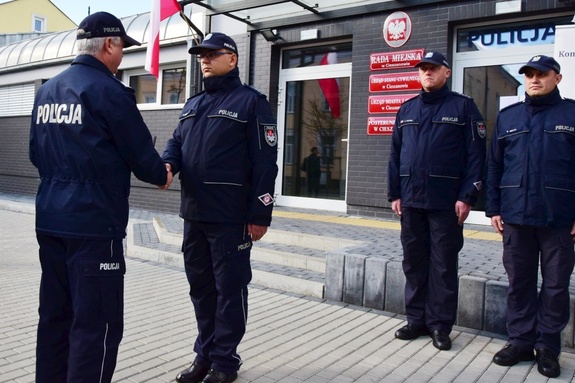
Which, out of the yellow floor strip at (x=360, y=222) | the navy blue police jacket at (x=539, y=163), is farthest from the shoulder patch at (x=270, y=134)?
the yellow floor strip at (x=360, y=222)

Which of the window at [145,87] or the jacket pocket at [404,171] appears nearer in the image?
the jacket pocket at [404,171]

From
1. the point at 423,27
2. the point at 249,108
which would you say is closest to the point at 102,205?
the point at 249,108

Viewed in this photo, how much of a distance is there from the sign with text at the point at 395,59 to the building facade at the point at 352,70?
0.02m

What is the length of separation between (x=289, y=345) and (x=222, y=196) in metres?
1.45

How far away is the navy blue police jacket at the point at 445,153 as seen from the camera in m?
3.84

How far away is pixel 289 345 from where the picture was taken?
157 inches

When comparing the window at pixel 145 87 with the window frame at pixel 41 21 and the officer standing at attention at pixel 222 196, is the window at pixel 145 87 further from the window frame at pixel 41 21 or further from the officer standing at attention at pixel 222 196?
the window frame at pixel 41 21

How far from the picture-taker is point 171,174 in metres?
3.04

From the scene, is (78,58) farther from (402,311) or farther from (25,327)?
(402,311)

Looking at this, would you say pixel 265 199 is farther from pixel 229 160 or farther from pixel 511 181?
pixel 511 181

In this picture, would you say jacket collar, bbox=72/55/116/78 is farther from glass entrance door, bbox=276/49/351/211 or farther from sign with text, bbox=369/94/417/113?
glass entrance door, bbox=276/49/351/211

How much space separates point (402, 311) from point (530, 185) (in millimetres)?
1741

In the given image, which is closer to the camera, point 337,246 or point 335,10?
point 337,246

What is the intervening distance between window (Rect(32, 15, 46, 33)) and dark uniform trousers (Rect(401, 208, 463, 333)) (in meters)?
37.9
